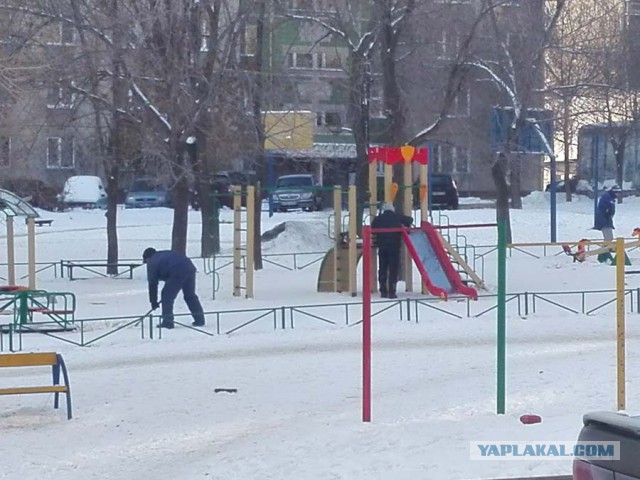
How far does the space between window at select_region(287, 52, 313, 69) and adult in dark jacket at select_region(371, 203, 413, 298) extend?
8110 mm

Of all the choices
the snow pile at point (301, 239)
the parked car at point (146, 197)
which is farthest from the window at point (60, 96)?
the parked car at point (146, 197)

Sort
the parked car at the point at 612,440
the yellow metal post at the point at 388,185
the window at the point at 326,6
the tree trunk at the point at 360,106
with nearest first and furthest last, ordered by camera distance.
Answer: the parked car at the point at 612,440, the yellow metal post at the point at 388,185, the window at the point at 326,6, the tree trunk at the point at 360,106

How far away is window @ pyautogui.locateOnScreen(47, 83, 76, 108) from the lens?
2181 cm

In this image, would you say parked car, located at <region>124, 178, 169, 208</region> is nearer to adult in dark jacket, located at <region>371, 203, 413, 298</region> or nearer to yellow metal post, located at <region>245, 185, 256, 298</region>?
yellow metal post, located at <region>245, 185, 256, 298</region>

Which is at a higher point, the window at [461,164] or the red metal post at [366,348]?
the window at [461,164]

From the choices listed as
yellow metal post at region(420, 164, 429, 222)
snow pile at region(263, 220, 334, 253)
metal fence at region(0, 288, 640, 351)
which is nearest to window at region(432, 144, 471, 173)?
snow pile at region(263, 220, 334, 253)

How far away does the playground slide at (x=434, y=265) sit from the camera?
20.2 metres

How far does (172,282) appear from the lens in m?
16.5

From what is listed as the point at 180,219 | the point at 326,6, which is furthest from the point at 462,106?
the point at 180,219

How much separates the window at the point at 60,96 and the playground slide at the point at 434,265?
6.97 meters

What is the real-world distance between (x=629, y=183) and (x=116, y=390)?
172 ft

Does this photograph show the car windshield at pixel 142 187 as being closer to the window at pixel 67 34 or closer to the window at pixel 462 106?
the window at pixel 462 106

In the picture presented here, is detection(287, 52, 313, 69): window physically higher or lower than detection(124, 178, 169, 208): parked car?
higher

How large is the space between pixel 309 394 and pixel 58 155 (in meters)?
28.9
